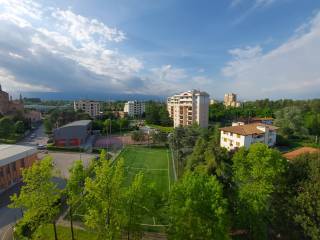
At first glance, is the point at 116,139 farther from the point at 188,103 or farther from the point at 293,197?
the point at 293,197

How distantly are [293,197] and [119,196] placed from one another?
11.3m

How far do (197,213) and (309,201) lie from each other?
7.48 m

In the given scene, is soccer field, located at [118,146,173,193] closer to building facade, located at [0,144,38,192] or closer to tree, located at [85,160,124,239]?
tree, located at [85,160,124,239]

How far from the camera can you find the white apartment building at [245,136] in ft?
115

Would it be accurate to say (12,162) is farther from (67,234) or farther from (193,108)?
(193,108)

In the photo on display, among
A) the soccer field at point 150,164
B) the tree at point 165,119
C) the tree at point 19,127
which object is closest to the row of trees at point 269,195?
the soccer field at point 150,164

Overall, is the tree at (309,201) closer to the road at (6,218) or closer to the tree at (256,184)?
the tree at (256,184)

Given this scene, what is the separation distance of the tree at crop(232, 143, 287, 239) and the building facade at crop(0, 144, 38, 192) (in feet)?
83.6

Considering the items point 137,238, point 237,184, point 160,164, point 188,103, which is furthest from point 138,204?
point 188,103

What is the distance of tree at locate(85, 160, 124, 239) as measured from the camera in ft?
34.3

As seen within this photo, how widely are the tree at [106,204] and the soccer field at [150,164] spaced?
35.3 feet

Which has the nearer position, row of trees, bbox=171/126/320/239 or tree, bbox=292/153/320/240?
tree, bbox=292/153/320/240

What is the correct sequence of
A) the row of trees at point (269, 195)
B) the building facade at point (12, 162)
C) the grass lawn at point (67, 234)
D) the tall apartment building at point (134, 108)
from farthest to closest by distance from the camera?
the tall apartment building at point (134, 108) < the building facade at point (12, 162) < the grass lawn at point (67, 234) < the row of trees at point (269, 195)

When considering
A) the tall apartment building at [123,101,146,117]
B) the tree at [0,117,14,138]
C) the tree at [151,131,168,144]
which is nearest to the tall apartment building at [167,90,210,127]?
the tree at [151,131,168,144]
